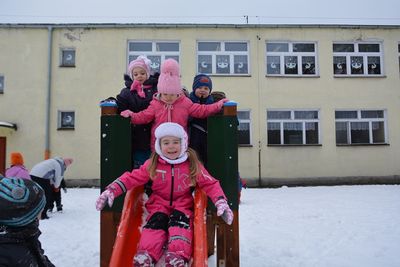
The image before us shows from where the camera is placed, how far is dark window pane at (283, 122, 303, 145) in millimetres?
14547

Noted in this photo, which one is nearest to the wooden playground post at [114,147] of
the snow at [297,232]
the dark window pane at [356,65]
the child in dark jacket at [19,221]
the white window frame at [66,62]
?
the child in dark jacket at [19,221]

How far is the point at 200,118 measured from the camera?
146 inches

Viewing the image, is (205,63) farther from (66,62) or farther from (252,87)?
(66,62)

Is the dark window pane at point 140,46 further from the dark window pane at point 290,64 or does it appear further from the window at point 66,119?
the dark window pane at point 290,64

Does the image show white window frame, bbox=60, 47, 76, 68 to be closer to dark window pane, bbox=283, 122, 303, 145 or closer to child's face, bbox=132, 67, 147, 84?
dark window pane, bbox=283, 122, 303, 145

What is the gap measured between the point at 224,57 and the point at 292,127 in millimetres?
3832

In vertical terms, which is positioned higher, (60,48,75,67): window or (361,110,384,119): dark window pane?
(60,48,75,67): window

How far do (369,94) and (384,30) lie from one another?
2.68 metres

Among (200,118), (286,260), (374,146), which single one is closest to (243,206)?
(286,260)

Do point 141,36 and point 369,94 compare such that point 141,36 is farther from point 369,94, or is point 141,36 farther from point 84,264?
point 84,264

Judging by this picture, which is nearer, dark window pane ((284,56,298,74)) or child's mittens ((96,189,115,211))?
child's mittens ((96,189,115,211))

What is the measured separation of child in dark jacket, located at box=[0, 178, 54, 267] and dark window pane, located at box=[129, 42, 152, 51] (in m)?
13.0

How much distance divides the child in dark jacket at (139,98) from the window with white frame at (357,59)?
12.6m

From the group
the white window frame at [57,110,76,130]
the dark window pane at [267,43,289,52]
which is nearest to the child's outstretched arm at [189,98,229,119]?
the white window frame at [57,110,76,130]
